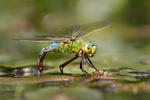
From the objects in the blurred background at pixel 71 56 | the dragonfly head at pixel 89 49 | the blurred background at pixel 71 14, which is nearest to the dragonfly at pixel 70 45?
the dragonfly head at pixel 89 49

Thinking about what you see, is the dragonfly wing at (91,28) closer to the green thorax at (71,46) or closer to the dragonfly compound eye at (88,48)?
the green thorax at (71,46)

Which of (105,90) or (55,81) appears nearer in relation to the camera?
(105,90)

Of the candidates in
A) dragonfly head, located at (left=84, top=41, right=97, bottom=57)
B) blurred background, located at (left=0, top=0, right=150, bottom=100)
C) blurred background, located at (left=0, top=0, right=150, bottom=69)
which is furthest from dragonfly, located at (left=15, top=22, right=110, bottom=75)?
blurred background, located at (left=0, top=0, right=150, bottom=69)

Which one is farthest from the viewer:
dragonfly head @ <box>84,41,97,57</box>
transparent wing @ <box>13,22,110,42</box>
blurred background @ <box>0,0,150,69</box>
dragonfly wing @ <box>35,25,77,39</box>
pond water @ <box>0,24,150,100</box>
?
blurred background @ <box>0,0,150,69</box>

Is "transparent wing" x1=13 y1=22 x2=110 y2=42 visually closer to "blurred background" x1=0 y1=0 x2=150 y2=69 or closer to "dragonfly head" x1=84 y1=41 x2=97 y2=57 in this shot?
"dragonfly head" x1=84 y1=41 x2=97 y2=57

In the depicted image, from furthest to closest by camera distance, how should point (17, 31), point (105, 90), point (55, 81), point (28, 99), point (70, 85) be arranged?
point (17, 31) → point (55, 81) → point (70, 85) → point (105, 90) → point (28, 99)

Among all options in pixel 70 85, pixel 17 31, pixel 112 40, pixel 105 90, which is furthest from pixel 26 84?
pixel 17 31

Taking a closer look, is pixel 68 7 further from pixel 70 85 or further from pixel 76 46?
pixel 70 85

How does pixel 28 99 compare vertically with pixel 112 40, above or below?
below

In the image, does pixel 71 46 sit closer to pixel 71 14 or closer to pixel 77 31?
pixel 77 31
